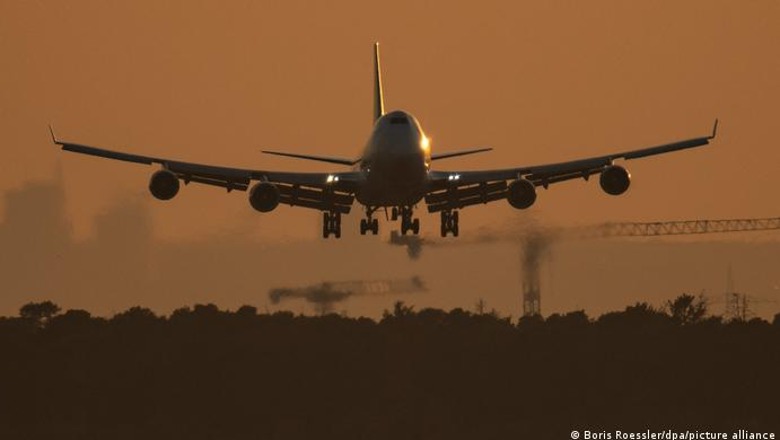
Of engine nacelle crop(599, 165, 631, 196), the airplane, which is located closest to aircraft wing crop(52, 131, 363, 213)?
the airplane

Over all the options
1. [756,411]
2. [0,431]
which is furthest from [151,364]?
[756,411]

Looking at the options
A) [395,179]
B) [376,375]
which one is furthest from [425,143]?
[376,375]

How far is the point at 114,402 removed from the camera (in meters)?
148

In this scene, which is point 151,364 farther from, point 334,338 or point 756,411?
point 756,411

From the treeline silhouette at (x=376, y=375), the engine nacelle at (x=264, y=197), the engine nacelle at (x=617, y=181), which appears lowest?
the treeline silhouette at (x=376, y=375)

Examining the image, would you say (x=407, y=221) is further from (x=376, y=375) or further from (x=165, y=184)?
(x=376, y=375)

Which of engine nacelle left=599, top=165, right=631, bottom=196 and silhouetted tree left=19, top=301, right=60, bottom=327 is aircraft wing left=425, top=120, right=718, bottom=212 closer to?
engine nacelle left=599, top=165, right=631, bottom=196

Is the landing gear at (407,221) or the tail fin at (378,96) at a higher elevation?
the tail fin at (378,96)

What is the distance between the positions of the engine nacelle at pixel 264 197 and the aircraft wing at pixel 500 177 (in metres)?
6.87

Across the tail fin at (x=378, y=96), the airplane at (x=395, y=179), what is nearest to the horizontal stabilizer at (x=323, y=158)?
the airplane at (x=395, y=179)

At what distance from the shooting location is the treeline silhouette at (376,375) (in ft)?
479

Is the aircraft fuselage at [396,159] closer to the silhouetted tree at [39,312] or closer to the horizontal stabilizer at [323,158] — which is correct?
the horizontal stabilizer at [323,158]

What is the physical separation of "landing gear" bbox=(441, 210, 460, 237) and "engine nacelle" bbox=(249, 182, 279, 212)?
9.56 m

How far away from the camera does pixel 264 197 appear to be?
361 feet
